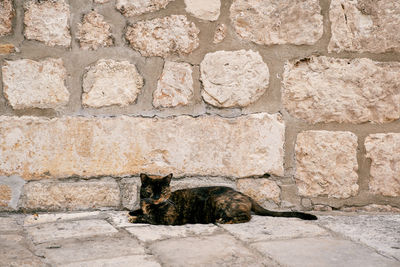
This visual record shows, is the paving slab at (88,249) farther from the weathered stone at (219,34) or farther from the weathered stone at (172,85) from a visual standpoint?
the weathered stone at (219,34)

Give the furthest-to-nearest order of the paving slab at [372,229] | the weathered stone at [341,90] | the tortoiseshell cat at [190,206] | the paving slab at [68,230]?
the weathered stone at [341,90] < the tortoiseshell cat at [190,206] < the paving slab at [68,230] < the paving slab at [372,229]

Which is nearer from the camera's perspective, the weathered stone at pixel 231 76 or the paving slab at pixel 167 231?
the paving slab at pixel 167 231

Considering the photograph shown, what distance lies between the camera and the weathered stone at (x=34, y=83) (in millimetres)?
2754

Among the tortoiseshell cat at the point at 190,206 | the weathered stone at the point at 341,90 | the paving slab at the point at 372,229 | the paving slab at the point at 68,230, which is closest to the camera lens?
the paving slab at the point at 372,229

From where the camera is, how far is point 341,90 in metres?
2.91

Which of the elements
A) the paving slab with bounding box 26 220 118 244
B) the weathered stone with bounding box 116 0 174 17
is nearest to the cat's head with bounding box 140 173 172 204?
the paving slab with bounding box 26 220 118 244

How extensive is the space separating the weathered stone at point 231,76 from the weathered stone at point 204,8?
26 centimetres

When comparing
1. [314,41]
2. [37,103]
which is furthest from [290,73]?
[37,103]

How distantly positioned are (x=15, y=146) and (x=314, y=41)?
2.16 metres

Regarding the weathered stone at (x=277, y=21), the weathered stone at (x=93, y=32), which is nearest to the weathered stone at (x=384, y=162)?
the weathered stone at (x=277, y=21)

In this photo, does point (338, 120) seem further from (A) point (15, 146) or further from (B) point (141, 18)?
(A) point (15, 146)

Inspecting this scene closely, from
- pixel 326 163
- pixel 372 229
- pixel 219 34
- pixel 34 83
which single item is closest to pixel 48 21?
pixel 34 83

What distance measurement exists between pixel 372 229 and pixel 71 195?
1.93 m

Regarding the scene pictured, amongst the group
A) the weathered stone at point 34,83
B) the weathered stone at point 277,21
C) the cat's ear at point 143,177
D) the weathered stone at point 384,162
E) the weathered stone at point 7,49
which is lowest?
the cat's ear at point 143,177
